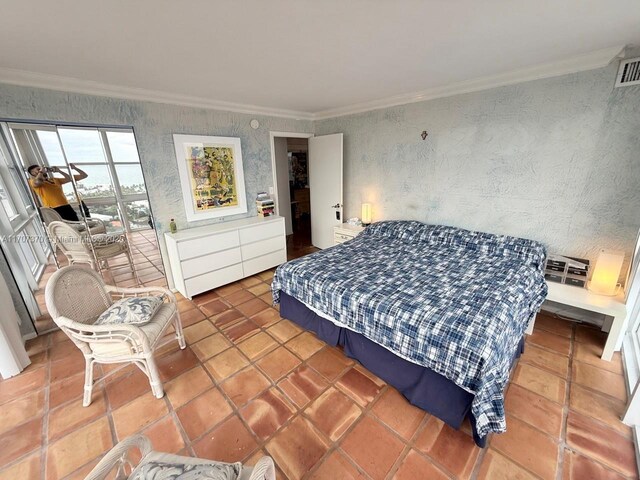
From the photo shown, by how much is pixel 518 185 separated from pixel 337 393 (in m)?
2.60

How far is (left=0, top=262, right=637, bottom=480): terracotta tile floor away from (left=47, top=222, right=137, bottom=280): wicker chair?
90cm

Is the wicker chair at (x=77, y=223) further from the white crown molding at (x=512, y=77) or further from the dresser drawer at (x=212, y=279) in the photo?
the white crown molding at (x=512, y=77)

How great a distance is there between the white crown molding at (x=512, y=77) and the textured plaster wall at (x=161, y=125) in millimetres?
1559

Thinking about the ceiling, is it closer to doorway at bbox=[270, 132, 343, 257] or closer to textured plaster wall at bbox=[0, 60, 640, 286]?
textured plaster wall at bbox=[0, 60, 640, 286]

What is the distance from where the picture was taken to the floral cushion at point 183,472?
Result: 88cm

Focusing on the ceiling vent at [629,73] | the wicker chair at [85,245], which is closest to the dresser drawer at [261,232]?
the wicker chair at [85,245]

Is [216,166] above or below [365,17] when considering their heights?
below

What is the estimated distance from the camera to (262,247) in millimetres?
3619

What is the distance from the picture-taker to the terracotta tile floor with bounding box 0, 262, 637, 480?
1.36m

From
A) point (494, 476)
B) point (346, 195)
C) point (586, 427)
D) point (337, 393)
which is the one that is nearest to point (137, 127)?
point (346, 195)

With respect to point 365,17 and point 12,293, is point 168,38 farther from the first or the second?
point 12,293

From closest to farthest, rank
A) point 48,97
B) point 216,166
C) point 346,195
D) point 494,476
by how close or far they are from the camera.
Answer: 1. point 494,476
2. point 48,97
3. point 216,166
4. point 346,195

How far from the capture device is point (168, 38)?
1568 mm

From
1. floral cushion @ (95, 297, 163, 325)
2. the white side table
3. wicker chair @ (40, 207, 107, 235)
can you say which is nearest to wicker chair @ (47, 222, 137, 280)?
wicker chair @ (40, 207, 107, 235)
